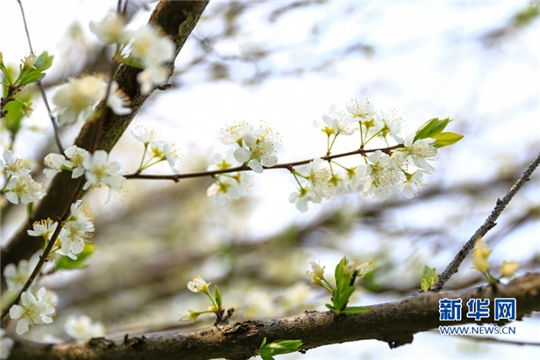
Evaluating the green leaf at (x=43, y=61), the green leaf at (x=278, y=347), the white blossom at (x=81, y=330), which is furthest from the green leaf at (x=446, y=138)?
the white blossom at (x=81, y=330)

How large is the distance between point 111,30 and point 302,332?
509 millimetres

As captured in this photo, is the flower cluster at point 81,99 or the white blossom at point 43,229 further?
the white blossom at point 43,229

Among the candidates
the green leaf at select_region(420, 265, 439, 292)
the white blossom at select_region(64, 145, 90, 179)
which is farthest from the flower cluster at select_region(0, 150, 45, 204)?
the green leaf at select_region(420, 265, 439, 292)

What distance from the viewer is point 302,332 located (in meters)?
0.86

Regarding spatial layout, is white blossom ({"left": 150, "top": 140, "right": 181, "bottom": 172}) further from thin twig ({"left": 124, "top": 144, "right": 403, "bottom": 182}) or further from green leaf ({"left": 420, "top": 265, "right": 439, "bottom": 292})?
green leaf ({"left": 420, "top": 265, "right": 439, "bottom": 292})

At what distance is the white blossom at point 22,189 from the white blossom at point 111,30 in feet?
1.06

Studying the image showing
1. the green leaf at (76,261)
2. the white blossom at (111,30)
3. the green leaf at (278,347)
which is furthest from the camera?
the green leaf at (76,261)

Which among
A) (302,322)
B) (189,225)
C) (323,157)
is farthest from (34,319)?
(189,225)

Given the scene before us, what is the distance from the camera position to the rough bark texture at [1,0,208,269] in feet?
2.73

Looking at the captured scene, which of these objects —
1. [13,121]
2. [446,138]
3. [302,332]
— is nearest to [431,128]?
[446,138]

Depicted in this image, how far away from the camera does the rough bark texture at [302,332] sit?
2.58ft

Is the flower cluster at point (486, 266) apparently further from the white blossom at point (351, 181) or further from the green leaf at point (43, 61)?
the green leaf at point (43, 61)

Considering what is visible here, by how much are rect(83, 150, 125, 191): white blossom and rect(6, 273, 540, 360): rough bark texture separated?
0.88ft

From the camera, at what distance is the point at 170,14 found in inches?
32.9
